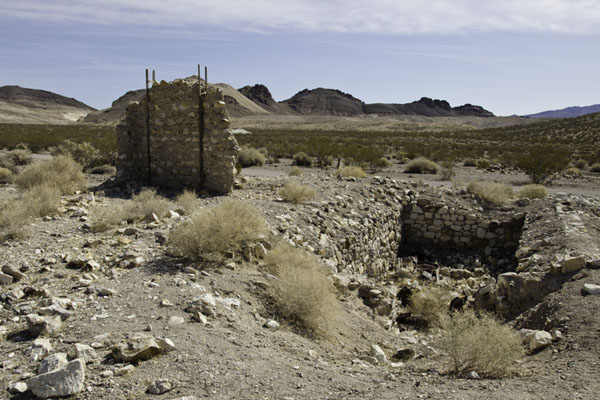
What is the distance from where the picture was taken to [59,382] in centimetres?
328

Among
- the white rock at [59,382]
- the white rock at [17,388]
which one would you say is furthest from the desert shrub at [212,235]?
the white rock at [17,388]

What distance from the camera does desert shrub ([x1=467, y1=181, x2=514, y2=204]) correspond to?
12.9m

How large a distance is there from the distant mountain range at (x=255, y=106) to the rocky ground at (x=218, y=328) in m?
106

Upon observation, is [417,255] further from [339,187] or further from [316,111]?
[316,111]

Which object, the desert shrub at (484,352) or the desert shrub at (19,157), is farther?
the desert shrub at (19,157)

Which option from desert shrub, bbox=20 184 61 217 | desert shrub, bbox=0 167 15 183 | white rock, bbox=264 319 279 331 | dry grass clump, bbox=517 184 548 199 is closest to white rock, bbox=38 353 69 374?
white rock, bbox=264 319 279 331

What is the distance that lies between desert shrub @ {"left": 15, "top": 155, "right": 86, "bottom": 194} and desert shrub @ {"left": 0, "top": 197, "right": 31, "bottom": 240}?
2.51 metres

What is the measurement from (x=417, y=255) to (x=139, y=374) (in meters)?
10.3

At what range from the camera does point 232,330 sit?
4.67 m

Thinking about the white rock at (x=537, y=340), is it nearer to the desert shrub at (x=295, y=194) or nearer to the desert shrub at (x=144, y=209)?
the desert shrub at (x=295, y=194)

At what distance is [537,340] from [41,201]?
326 inches

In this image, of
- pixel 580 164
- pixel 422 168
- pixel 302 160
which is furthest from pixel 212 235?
pixel 580 164

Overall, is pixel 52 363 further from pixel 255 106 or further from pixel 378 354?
pixel 255 106

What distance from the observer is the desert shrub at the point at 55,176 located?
10.2 metres
